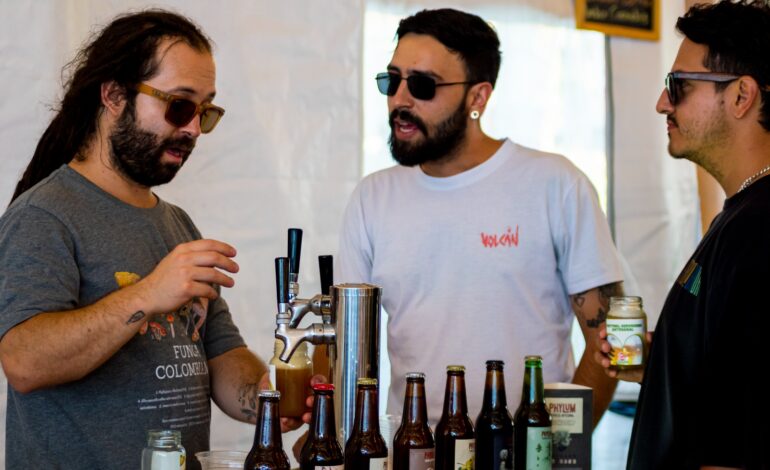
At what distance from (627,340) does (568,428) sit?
0.83 ft

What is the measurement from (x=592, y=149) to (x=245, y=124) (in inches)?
60.1

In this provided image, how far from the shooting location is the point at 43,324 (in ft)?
6.77

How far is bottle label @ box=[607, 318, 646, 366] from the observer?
86.5 inches

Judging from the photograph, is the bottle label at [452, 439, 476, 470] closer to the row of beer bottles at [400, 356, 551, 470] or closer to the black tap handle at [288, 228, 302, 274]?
the row of beer bottles at [400, 356, 551, 470]

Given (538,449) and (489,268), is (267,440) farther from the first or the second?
(489,268)

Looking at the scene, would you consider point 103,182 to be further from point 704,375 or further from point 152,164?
point 704,375

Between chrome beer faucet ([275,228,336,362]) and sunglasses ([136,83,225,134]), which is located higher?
sunglasses ([136,83,225,134])

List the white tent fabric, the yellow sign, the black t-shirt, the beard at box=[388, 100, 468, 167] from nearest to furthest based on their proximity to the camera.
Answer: the black t-shirt, the beard at box=[388, 100, 468, 167], the white tent fabric, the yellow sign

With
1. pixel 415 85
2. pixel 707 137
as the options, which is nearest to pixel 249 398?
pixel 415 85

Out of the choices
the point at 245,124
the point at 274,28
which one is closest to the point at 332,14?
the point at 274,28

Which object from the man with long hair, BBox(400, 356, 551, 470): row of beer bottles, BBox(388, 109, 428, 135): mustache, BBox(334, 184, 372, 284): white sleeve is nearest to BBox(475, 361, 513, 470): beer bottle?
BBox(400, 356, 551, 470): row of beer bottles

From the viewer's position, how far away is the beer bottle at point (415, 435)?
1936mm

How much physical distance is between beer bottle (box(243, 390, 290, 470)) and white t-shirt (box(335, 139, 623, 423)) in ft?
3.65

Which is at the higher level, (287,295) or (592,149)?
(592,149)
